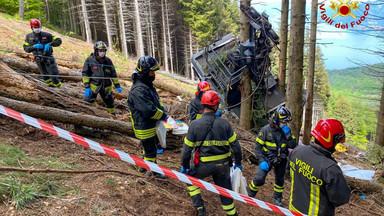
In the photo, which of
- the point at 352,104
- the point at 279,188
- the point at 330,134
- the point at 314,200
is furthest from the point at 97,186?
the point at 352,104

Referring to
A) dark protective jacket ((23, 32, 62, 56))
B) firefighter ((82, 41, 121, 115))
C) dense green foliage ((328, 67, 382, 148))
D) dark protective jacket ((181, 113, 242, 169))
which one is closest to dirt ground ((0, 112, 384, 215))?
dark protective jacket ((181, 113, 242, 169))

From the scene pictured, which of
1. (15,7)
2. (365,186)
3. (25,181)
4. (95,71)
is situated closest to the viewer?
(25,181)

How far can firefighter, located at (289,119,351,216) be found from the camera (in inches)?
92.3

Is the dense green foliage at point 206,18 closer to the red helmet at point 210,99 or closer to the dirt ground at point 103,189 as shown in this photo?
the dirt ground at point 103,189

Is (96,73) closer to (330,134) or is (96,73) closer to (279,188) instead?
(279,188)

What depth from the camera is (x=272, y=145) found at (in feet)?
14.5

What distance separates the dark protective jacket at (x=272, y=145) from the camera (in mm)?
4434

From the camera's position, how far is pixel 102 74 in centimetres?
620

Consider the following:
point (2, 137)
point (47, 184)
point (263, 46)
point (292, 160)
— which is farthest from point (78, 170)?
point (263, 46)

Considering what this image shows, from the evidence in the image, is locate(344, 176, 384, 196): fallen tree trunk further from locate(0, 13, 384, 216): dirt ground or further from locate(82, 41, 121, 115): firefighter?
locate(82, 41, 121, 115): firefighter

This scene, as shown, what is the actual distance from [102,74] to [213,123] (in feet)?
13.0

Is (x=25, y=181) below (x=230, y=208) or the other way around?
the other way around

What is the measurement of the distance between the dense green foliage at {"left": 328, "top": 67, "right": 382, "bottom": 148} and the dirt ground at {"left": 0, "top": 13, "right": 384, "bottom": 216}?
1870 centimetres

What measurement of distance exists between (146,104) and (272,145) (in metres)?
2.31
